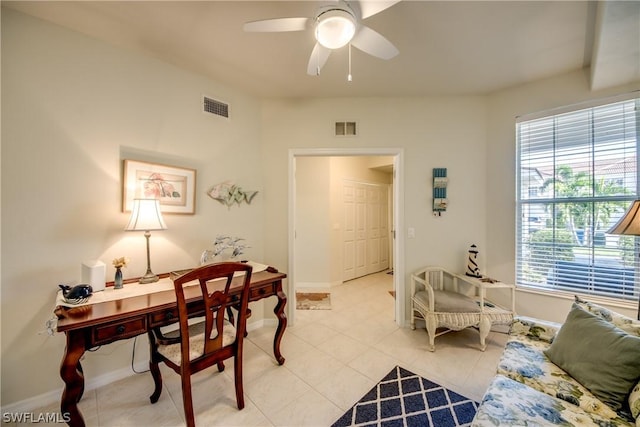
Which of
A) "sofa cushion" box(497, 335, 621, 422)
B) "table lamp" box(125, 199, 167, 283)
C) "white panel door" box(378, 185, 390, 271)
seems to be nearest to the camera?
"sofa cushion" box(497, 335, 621, 422)


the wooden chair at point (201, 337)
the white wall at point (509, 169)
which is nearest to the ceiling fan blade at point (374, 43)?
the wooden chair at point (201, 337)

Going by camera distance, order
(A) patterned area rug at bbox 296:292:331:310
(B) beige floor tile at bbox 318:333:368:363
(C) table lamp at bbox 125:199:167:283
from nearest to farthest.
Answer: (C) table lamp at bbox 125:199:167:283
(B) beige floor tile at bbox 318:333:368:363
(A) patterned area rug at bbox 296:292:331:310

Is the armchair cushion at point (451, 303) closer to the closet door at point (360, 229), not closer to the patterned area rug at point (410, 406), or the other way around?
the patterned area rug at point (410, 406)

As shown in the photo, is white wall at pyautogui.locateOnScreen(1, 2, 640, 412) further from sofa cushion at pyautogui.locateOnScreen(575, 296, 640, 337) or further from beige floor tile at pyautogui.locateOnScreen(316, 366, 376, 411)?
beige floor tile at pyautogui.locateOnScreen(316, 366, 376, 411)

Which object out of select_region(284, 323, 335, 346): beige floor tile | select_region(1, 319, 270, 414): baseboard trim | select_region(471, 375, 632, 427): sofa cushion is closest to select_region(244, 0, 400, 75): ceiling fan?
select_region(471, 375, 632, 427): sofa cushion

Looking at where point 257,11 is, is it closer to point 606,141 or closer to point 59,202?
point 59,202

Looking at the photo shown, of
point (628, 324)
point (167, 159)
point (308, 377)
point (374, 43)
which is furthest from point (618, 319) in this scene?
point (167, 159)

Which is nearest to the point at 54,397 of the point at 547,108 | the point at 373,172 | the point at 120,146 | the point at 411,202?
the point at 120,146

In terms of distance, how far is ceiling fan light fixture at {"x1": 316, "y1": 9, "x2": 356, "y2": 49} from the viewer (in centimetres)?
130

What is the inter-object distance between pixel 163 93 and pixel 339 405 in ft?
9.78

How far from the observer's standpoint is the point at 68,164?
1.79m

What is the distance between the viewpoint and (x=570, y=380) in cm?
128

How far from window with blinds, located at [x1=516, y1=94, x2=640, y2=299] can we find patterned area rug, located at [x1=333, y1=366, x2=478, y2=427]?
1605 mm

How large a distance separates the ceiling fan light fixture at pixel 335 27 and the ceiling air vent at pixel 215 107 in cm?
159
